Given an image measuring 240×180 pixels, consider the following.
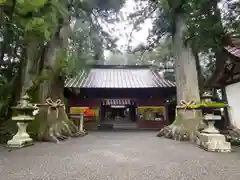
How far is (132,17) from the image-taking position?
23.3ft

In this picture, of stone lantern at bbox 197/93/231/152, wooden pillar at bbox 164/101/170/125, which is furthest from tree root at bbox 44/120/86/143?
wooden pillar at bbox 164/101/170/125

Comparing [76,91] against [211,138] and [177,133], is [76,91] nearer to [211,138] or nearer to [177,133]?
[177,133]

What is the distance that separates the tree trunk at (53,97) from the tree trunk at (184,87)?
3672 mm

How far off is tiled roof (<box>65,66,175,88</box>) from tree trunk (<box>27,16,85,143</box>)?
2.75m

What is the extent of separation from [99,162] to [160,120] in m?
7.08

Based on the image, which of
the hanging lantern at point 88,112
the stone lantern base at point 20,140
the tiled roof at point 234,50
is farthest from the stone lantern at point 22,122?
the tiled roof at point 234,50

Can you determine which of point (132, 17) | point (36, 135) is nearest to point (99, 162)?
point (36, 135)

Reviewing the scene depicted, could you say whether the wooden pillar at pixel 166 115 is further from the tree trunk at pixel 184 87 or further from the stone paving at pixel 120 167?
the stone paving at pixel 120 167

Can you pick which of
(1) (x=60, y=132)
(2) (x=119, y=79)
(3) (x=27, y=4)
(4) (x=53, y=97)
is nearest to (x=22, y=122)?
(1) (x=60, y=132)

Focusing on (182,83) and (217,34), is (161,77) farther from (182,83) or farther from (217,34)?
(217,34)

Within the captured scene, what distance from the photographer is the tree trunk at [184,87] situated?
5230mm

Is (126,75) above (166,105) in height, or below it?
above

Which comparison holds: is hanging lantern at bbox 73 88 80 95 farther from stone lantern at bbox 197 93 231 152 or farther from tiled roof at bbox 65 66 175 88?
stone lantern at bbox 197 93 231 152

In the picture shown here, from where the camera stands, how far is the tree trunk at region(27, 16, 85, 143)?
5.15 meters
